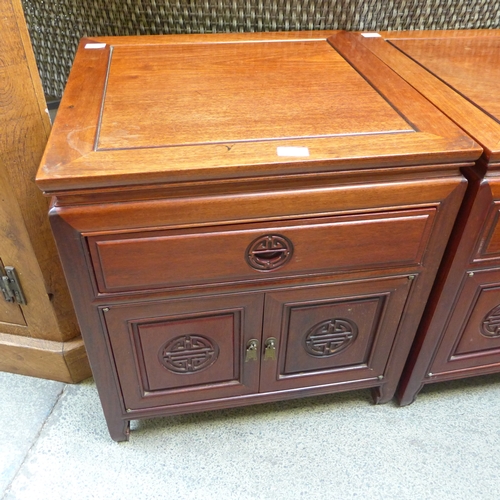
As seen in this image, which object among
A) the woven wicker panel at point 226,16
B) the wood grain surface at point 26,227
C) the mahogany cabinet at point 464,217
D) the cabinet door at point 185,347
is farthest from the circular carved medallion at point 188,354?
the woven wicker panel at point 226,16

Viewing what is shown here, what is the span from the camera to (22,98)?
0.70 meters

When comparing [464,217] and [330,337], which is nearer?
[464,217]

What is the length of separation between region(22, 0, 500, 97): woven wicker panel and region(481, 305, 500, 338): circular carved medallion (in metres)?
0.62

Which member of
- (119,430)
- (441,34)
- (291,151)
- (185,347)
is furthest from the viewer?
(441,34)

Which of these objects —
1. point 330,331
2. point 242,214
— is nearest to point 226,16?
point 242,214

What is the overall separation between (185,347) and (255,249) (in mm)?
228

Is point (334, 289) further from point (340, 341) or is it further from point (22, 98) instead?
point (22, 98)

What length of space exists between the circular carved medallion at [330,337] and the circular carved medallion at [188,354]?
0.16 meters

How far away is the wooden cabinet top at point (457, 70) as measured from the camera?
0.66m

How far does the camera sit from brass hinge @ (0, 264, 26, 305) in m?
0.85

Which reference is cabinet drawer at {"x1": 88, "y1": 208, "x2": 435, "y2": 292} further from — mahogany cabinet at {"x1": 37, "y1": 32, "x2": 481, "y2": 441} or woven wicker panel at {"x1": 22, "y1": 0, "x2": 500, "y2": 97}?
woven wicker panel at {"x1": 22, "y1": 0, "x2": 500, "y2": 97}

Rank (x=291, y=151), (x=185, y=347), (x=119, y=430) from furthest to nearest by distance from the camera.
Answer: (x=119, y=430)
(x=185, y=347)
(x=291, y=151)

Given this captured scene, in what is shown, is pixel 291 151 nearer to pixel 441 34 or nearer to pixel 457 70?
pixel 457 70

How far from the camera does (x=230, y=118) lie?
643 millimetres
